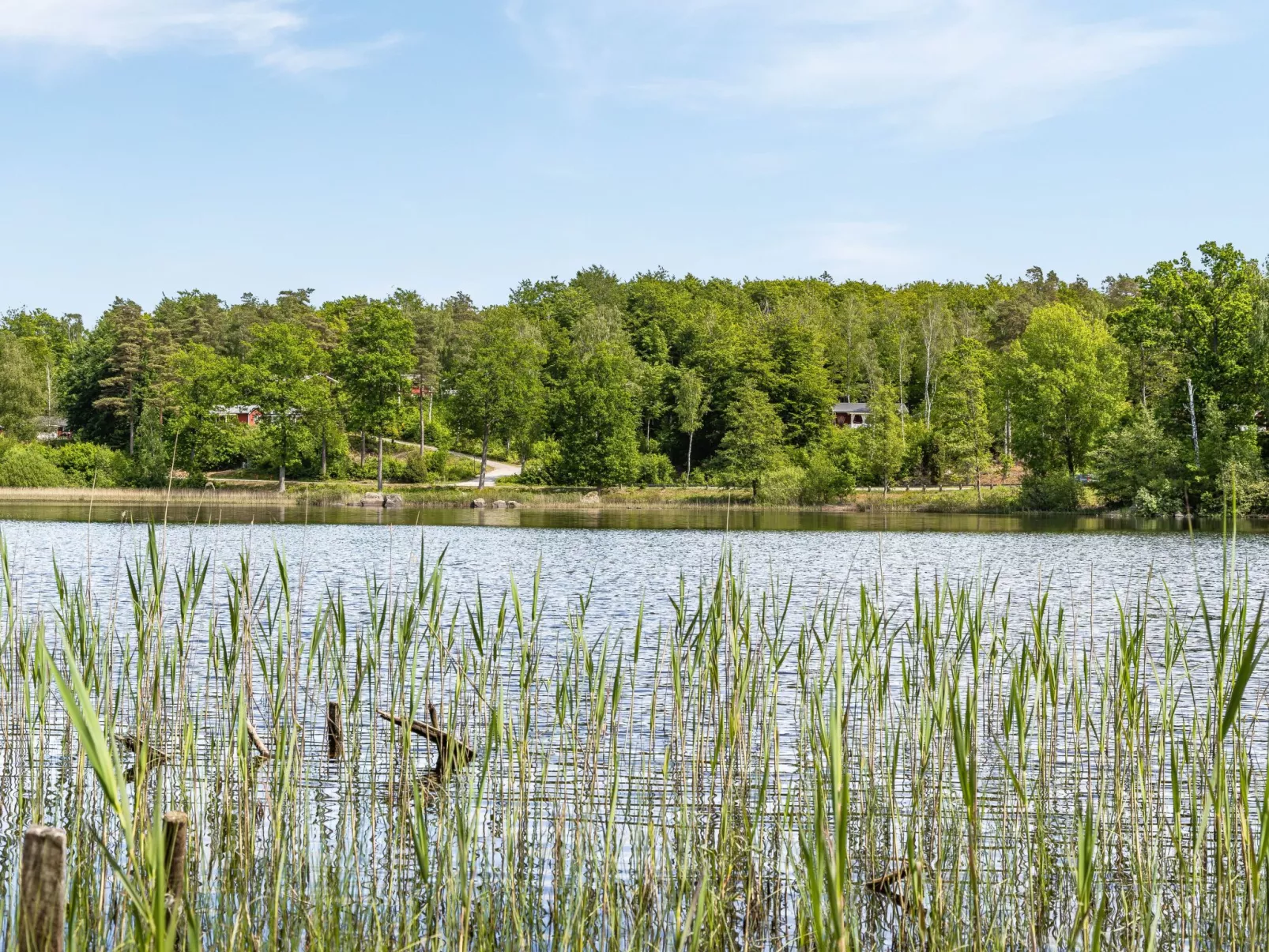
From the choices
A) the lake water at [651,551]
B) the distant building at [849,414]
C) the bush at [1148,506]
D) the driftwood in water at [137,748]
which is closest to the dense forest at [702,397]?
the bush at [1148,506]

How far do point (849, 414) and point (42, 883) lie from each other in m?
83.2

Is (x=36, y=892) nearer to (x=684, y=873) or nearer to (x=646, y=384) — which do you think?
(x=684, y=873)

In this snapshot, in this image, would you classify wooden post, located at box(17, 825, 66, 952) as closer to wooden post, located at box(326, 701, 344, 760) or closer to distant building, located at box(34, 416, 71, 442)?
wooden post, located at box(326, 701, 344, 760)

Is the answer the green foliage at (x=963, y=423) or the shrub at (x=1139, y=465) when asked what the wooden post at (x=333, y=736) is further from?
the green foliage at (x=963, y=423)

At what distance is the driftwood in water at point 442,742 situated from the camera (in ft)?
17.1

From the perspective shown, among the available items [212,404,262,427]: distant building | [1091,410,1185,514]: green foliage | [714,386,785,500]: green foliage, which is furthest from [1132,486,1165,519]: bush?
[212,404,262,427]: distant building

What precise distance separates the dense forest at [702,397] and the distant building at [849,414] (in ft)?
4.30

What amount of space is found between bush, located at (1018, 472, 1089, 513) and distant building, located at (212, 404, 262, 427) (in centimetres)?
3914

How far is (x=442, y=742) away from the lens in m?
6.58

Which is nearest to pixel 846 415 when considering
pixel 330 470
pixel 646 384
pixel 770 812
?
pixel 646 384

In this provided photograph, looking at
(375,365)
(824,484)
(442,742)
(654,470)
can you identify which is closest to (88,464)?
(375,365)

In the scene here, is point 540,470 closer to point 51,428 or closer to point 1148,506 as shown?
point 1148,506

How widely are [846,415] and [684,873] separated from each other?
8233 cm

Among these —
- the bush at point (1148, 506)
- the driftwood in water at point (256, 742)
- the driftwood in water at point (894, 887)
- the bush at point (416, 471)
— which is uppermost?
the bush at point (416, 471)
